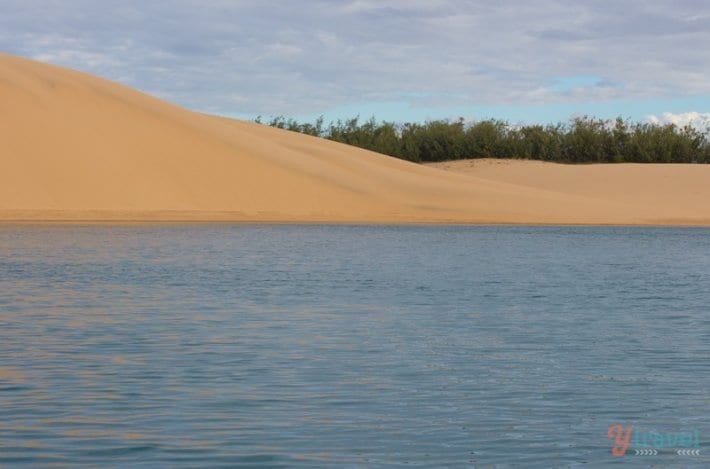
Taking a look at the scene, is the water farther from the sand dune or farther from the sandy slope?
the sandy slope

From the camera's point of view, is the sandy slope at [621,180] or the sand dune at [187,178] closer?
the sand dune at [187,178]

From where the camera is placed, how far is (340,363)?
474 inches

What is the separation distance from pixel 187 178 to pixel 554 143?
48.6 m

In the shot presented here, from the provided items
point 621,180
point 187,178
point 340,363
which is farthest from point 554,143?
point 340,363

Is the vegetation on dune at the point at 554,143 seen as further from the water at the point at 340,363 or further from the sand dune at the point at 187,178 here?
the water at the point at 340,363

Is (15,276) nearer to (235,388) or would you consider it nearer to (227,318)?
(227,318)

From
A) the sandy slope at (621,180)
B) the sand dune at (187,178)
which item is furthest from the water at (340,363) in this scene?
the sandy slope at (621,180)

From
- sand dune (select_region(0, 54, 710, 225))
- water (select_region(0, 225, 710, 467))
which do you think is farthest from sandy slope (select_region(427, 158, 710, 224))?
water (select_region(0, 225, 710, 467))

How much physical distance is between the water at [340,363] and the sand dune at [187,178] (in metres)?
21.8

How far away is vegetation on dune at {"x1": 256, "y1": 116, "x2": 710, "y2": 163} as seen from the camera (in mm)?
92875

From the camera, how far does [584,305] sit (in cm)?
1858

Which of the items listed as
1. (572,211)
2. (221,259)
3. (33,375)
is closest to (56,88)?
(572,211)

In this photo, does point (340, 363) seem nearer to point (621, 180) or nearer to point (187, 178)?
point (187, 178)

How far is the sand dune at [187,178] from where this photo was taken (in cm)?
4703
